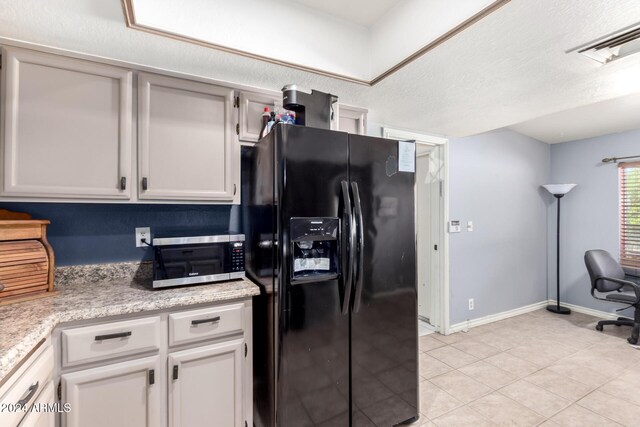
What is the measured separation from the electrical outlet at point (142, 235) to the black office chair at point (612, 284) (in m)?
4.50

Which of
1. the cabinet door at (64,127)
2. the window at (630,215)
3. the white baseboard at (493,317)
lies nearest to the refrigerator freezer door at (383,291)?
Answer: the cabinet door at (64,127)

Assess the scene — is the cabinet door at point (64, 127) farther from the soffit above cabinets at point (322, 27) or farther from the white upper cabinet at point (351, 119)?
the white upper cabinet at point (351, 119)

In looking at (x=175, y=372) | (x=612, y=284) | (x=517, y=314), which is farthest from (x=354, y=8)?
(x=517, y=314)

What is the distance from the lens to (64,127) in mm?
1541

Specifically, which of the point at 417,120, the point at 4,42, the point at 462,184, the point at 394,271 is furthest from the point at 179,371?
the point at 462,184

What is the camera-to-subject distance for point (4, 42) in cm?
144

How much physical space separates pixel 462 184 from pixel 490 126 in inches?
28.0

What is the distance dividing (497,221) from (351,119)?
8.43 feet

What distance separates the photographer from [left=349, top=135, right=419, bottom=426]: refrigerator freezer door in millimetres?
1702

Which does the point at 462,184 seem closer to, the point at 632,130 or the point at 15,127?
the point at 632,130

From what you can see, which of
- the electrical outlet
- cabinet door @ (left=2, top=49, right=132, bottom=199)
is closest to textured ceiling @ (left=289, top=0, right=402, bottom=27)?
cabinet door @ (left=2, top=49, right=132, bottom=199)

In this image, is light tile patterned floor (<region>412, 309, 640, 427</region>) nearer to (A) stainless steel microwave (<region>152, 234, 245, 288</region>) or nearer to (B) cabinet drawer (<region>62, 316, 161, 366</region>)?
(A) stainless steel microwave (<region>152, 234, 245, 288</region>)

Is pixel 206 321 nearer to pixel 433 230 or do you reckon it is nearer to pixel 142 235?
pixel 142 235

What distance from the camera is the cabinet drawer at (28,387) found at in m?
0.92
